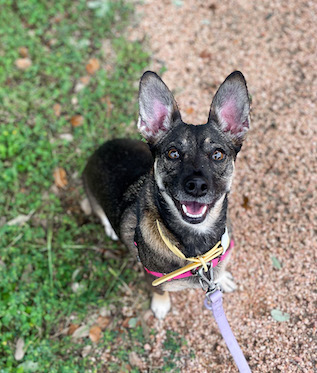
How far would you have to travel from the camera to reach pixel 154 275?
323cm

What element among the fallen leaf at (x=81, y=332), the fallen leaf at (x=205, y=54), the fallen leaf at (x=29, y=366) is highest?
the fallen leaf at (x=205, y=54)

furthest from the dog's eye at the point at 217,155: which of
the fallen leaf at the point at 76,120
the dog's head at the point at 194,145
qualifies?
the fallen leaf at the point at 76,120

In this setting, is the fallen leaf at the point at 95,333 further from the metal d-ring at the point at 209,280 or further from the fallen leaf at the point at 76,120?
the fallen leaf at the point at 76,120

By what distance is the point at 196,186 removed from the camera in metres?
2.55

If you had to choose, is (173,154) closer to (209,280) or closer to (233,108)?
(233,108)

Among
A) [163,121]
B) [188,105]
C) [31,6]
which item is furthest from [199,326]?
[31,6]

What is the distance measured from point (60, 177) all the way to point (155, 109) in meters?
2.41

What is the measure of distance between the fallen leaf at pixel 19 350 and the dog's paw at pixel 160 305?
146cm

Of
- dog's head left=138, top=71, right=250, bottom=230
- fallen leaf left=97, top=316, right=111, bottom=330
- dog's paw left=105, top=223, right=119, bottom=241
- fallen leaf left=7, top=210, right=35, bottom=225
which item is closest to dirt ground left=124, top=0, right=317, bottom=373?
fallen leaf left=97, top=316, right=111, bottom=330

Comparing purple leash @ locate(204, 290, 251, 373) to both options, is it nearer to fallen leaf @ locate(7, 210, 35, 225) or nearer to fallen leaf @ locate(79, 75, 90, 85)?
fallen leaf @ locate(7, 210, 35, 225)

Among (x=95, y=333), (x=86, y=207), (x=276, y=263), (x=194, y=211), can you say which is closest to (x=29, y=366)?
(x=95, y=333)

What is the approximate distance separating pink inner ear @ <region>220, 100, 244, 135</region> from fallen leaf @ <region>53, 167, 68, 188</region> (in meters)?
2.73

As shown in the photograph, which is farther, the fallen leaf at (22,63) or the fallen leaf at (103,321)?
the fallen leaf at (22,63)

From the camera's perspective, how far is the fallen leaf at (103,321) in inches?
155
